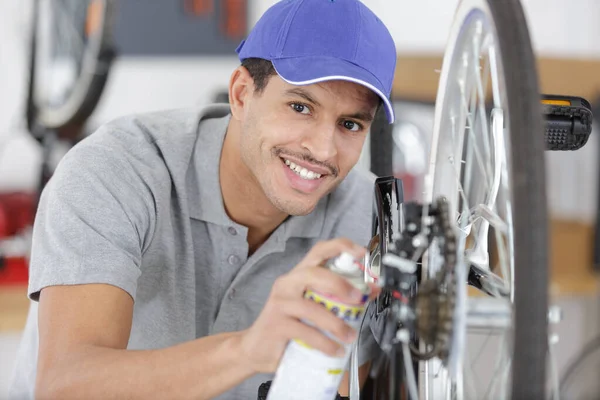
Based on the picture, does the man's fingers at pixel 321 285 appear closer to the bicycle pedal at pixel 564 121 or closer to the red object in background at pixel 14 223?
the bicycle pedal at pixel 564 121

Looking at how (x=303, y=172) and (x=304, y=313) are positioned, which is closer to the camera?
(x=304, y=313)

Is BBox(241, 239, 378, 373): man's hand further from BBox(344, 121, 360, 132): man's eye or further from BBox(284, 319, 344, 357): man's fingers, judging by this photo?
BBox(344, 121, 360, 132): man's eye

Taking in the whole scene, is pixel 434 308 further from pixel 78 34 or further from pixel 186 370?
pixel 78 34

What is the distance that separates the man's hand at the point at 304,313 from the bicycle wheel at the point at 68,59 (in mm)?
1448

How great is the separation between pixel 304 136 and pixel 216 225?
0.72 ft

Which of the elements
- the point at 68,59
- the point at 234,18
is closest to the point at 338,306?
the point at 68,59

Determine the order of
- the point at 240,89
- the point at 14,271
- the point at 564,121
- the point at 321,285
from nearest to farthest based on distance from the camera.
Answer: the point at 321,285
the point at 564,121
the point at 240,89
the point at 14,271

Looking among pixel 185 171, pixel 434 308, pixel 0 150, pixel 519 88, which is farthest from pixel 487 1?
pixel 0 150

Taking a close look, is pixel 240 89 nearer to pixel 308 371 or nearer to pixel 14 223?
pixel 308 371

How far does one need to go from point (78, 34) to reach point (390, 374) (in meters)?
1.56

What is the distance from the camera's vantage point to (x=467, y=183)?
3.43ft

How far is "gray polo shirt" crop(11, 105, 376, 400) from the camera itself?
37.3 inches

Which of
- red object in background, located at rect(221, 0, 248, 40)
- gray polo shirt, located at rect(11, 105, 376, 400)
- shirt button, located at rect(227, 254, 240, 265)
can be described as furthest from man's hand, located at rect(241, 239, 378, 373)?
red object in background, located at rect(221, 0, 248, 40)

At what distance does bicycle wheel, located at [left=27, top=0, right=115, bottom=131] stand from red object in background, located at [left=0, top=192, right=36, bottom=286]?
0.30 meters
